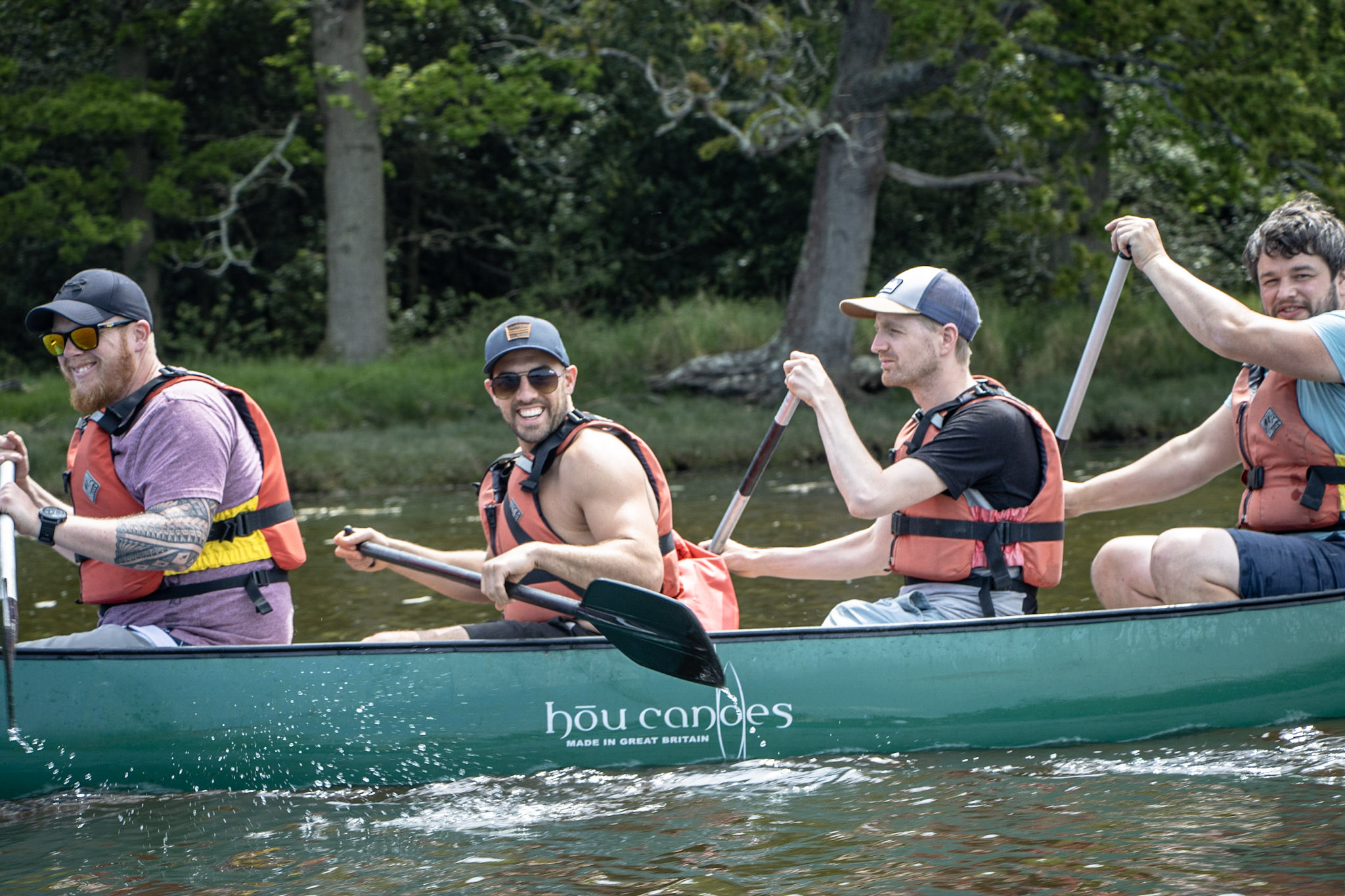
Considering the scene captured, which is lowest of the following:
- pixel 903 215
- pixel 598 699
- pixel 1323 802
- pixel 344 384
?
pixel 1323 802

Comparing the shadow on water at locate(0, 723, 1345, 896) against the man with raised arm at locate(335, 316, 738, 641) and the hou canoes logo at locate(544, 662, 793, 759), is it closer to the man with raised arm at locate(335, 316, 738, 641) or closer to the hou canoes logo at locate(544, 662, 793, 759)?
the hou canoes logo at locate(544, 662, 793, 759)

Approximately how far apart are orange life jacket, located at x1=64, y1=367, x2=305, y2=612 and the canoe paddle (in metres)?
0.56

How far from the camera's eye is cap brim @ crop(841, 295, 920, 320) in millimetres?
3934

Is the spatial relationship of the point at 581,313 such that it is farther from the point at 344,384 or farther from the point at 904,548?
the point at 904,548

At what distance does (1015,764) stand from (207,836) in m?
2.15

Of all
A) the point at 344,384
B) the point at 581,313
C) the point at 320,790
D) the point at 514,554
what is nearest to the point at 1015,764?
the point at 514,554

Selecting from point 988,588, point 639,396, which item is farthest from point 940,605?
point 639,396

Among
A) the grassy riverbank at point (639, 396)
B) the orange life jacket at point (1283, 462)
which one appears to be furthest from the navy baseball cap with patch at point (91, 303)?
the grassy riverbank at point (639, 396)

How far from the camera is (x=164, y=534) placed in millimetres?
3646

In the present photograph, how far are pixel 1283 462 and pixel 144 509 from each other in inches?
118

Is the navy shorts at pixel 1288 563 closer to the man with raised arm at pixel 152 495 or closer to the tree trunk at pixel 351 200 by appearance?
the man with raised arm at pixel 152 495

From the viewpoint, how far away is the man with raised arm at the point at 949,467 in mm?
3863

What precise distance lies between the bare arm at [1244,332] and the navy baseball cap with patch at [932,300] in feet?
1.52

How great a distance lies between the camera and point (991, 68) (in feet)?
43.3
